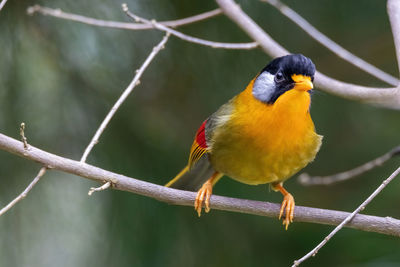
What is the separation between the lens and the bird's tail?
3.38m

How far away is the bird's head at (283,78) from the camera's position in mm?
2680

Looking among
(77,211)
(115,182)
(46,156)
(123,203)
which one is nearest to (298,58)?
(115,182)

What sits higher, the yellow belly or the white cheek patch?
the white cheek patch

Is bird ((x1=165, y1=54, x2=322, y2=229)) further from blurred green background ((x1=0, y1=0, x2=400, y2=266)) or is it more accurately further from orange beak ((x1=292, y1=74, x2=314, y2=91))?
blurred green background ((x1=0, y1=0, x2=400, y2=266))

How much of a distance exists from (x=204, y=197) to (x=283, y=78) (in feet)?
2.49

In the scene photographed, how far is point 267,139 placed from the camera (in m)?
2.86

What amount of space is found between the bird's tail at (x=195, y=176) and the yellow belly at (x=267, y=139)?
1.10ft

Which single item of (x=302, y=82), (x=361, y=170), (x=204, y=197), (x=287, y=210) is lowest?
(x=287, y=210)

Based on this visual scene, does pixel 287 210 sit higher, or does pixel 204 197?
pixel 204 197

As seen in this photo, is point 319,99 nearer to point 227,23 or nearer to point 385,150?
point 385,150

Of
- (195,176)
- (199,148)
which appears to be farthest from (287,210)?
(195,176)

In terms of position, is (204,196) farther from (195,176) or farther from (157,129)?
(157,129)

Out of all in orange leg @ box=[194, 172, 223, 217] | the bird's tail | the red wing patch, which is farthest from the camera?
the bird's tail

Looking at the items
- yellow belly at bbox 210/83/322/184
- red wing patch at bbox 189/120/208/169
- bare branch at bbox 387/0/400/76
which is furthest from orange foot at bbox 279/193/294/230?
bare branch at bbox 387/0/400/76
